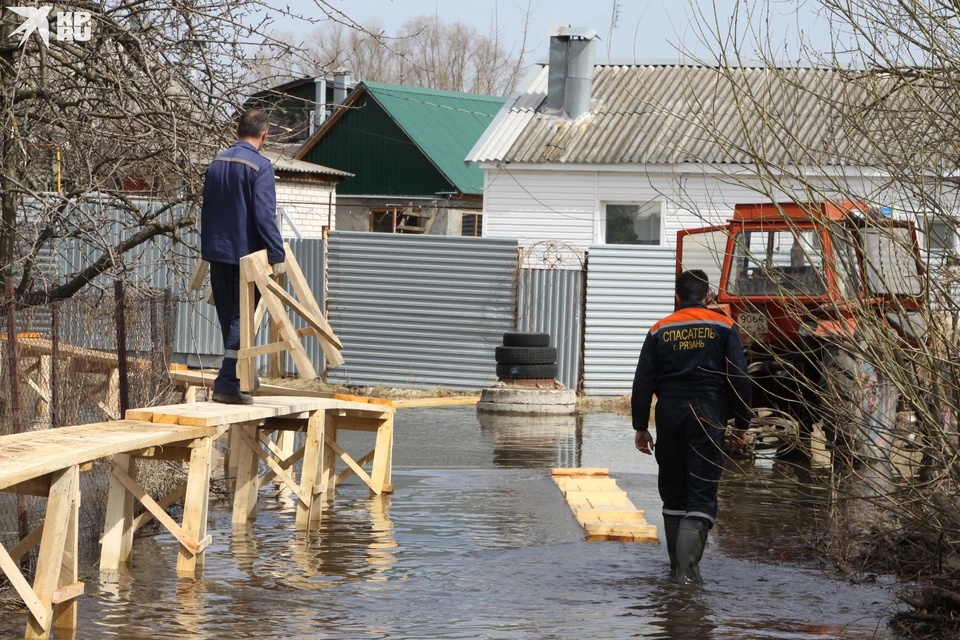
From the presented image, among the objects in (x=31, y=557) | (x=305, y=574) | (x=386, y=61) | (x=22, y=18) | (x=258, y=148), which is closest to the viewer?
(x=31, y=557)

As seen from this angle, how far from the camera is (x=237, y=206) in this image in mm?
8219

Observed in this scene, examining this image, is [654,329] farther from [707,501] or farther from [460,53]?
[460,53]

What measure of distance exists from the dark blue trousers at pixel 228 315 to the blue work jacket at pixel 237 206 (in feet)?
0.50

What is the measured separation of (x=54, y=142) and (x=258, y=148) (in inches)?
73.4

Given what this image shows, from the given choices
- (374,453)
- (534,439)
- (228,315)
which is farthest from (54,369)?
(534,439)

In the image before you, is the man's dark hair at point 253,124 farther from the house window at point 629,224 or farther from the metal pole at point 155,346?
the house window at point 629,224

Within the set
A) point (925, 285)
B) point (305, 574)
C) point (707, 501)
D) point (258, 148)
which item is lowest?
point (305, 574)

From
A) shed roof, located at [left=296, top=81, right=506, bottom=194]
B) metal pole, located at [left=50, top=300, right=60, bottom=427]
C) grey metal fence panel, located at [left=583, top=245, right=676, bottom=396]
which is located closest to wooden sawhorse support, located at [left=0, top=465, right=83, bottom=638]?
metal pole, located at [left=50, top=300, right=60, bottom=427]

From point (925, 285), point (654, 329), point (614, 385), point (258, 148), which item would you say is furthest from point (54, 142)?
point (614, 385)

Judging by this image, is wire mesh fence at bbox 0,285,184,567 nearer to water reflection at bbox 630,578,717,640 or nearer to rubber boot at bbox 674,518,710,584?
water reflection at bbox 630,578,717,640

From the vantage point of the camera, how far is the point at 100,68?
8.89m

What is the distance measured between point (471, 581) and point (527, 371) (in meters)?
10.2

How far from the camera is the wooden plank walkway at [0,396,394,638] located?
5672 mm

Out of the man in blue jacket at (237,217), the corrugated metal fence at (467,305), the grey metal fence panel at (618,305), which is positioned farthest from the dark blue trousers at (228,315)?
the grey metal fence panel at (618,305)
